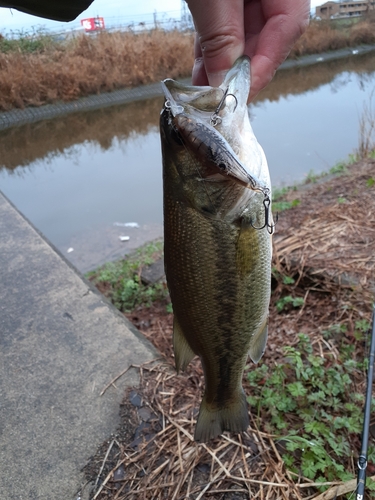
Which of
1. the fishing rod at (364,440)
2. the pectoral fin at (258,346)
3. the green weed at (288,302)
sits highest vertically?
the pectoral fin at (258,346)

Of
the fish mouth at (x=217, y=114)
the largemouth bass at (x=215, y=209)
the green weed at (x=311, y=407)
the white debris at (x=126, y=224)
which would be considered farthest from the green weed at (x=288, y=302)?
the white debris at (x=126, y=224)

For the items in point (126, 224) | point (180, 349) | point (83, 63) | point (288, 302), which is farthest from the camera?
point (83, 63)

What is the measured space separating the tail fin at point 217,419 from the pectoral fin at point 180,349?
9.3 inches

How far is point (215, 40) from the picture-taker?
1.48 metres

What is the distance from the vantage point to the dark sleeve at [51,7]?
165 cm

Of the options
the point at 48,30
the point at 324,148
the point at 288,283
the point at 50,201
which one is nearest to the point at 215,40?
the point at 288,283

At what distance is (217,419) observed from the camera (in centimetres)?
180

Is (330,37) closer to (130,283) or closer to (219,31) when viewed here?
(130,283)

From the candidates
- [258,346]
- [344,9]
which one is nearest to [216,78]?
[258,346]

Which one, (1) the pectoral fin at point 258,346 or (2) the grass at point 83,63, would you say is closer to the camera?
(1) the pectoral fin at point 258,346

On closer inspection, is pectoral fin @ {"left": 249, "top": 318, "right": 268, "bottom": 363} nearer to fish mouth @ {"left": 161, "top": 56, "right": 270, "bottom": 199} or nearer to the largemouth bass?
the largemouth bass

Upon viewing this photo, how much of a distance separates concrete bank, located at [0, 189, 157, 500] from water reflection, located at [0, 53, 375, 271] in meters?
2.13

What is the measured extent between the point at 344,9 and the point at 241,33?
3235 centimetres

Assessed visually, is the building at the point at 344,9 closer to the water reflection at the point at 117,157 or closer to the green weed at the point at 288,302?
the water reflection at the point at 117,157
